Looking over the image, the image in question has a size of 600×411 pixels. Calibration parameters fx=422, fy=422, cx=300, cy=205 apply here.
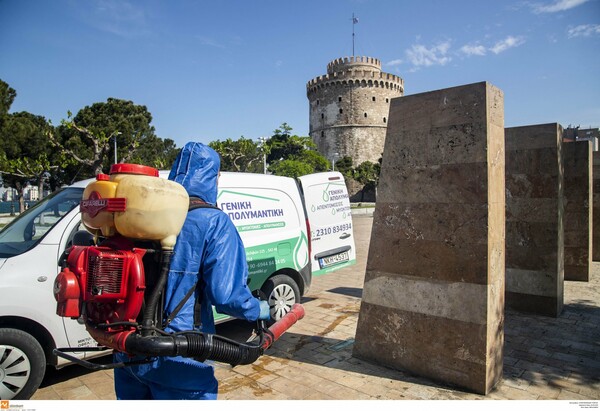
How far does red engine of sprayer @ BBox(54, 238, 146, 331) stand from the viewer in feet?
6.61

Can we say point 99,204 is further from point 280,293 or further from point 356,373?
point 280,293

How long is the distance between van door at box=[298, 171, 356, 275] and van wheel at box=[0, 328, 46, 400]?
4133 millimetres

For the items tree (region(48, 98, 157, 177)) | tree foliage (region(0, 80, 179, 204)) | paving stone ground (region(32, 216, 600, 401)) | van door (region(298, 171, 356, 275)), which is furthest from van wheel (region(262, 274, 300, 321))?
tree (region(48, 98, 157, 177))

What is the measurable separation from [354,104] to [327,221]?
60142 mm

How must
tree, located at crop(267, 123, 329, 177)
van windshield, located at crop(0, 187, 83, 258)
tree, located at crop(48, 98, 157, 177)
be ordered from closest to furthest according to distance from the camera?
van windshield, located at crop(0, 187, 83, 258), tree, located at crop(48, 98, 157, 177), tree, located at crop(267, 123, 329, 177)

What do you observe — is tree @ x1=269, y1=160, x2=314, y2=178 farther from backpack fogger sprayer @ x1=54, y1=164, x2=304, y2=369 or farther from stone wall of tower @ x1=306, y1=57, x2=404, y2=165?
backpack fogger sprayer @ x1=54, y1=164, x2=304, y2=369

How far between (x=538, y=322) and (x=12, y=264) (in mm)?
6720

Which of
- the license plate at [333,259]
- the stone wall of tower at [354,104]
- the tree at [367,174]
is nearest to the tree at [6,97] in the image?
the license plate at [333,259]

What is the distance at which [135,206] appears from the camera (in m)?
2.01

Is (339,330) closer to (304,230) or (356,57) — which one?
(304,230)

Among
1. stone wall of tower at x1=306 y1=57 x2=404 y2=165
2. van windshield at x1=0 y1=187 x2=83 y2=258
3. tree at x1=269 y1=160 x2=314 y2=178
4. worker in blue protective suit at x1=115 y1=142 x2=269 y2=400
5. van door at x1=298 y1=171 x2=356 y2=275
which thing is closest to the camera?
worker in blue protective suit at x1=115 y1=142 x2=269 y2=400

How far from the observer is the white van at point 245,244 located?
372 cm

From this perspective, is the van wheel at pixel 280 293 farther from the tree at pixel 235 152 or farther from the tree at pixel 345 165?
the tree at pixel 345 165

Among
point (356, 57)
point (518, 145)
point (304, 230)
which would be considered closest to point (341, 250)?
point (304, 230)
